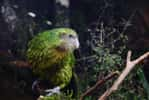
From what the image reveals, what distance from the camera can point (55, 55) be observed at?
2.30m

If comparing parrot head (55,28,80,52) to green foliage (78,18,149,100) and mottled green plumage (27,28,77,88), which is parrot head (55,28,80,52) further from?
green foliage (78,18,149,100)

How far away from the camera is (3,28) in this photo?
3475 mm

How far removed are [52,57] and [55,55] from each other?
0.02 metres

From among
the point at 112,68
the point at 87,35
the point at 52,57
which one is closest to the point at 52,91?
the point at 52,57

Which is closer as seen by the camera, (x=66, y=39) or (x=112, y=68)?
(x=66, y=39)

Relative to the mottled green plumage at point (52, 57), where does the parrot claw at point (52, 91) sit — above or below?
below

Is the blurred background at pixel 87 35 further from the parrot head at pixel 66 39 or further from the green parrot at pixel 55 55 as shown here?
the parrot head at pixel 66 39

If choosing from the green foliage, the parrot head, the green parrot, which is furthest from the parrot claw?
the green foliage

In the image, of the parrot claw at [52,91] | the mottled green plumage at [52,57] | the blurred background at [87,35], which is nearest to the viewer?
the parrot claw at [52,91]

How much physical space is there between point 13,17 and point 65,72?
1456mm

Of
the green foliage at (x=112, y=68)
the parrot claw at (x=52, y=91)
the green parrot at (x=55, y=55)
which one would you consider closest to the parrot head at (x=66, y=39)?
the green parrot at (x=55, y=55)

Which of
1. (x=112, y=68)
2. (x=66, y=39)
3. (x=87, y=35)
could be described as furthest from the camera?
(x=87, y=35)

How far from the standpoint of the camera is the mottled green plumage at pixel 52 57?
2.29 m

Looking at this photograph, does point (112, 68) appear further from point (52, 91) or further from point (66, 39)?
point (52, 91)
